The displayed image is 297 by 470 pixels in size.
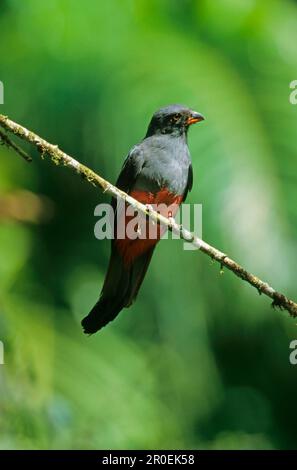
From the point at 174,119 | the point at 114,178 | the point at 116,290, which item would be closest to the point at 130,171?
the point at 174,119

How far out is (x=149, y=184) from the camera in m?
7.35

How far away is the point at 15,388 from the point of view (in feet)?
21.5

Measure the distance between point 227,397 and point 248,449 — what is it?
7.65 ft

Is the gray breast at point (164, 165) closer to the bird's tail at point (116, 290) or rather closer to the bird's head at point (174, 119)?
the bird's head at point (174, 119)

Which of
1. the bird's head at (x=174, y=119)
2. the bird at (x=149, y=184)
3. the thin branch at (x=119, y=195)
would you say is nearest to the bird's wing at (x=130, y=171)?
the bird at (x=149, y=184)

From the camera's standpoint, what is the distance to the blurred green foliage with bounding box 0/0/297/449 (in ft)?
29.7

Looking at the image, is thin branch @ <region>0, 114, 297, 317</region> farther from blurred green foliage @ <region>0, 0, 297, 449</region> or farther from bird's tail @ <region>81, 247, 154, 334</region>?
blurred green foliage @ <region>0, 0, 297, 449</region>

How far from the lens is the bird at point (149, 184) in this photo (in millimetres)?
7234

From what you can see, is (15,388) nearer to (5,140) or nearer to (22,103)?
(5,140)

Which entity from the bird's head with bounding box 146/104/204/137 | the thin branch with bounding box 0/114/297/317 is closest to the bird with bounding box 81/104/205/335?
the bird's head with bounding box 146/104/204/137

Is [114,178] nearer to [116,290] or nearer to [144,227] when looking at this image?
[144,227]

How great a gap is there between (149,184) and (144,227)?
0.30 m

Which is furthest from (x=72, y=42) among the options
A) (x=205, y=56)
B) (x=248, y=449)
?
(x=248, y=449)

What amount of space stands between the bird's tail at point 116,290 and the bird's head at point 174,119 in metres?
0.82
